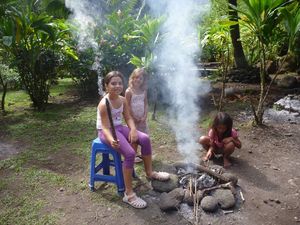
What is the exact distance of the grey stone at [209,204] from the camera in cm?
339

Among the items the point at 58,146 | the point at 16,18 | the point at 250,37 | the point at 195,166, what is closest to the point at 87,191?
the point at 195,166

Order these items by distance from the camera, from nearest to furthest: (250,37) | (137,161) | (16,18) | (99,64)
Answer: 1. (137,161)
2. (16,18)
3. (99,64)
4. (250,37)

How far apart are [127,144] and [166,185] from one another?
2.06 feet

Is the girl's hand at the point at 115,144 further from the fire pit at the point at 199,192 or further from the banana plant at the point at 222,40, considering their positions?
the banana plant at the point at 222,40

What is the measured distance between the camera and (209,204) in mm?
3398

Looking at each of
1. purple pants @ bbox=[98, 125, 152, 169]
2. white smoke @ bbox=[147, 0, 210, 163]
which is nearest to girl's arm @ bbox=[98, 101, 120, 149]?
purple pants @ bbox=[98, 125, 152, 169]

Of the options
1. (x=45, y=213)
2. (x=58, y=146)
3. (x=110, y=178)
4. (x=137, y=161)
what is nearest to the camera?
(x=45, y=213)

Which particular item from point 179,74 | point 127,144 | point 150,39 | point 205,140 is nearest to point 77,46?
point 150,39

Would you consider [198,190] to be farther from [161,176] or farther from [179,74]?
[179,74]

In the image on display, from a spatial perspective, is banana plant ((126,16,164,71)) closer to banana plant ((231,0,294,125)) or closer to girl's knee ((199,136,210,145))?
banana plant ((231,0,294,125))

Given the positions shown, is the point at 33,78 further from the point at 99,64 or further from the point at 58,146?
the point at 58,146

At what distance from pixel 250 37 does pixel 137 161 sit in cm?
694

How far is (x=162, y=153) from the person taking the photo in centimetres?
493

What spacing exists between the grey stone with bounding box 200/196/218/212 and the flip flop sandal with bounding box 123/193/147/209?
0.59 m
